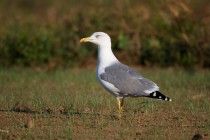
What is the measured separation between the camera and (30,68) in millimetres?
16469

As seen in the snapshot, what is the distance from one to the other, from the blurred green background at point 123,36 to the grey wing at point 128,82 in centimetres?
706

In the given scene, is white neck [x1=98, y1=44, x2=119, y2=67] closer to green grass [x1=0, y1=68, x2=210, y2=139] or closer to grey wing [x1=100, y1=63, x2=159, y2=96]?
grey wing [x1=100, y1=63, x2=159, y2=96]

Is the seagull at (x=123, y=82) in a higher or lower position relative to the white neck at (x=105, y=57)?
lower

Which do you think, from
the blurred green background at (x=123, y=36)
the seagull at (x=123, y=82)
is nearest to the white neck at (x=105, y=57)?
the seagull at (x=123, y=82)

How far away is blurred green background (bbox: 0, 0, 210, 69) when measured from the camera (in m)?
16.2

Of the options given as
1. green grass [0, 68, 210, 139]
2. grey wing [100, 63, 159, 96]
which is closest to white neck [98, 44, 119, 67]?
grey wing [100, 63, 159, 96]

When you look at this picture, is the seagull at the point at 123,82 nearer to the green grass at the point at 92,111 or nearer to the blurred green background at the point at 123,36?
the green grass at the point at 92,111

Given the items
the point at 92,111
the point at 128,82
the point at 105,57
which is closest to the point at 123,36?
the point at 105,57

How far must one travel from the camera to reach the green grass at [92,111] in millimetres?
7992

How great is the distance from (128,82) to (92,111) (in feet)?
3.02

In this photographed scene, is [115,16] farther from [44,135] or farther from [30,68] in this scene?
[44,135]

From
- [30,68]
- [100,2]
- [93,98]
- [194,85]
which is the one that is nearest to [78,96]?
[93,98]

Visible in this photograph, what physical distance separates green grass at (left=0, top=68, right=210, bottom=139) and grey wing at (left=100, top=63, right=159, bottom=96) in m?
0.40

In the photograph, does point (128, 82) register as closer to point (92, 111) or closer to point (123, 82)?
point (123, 82)
